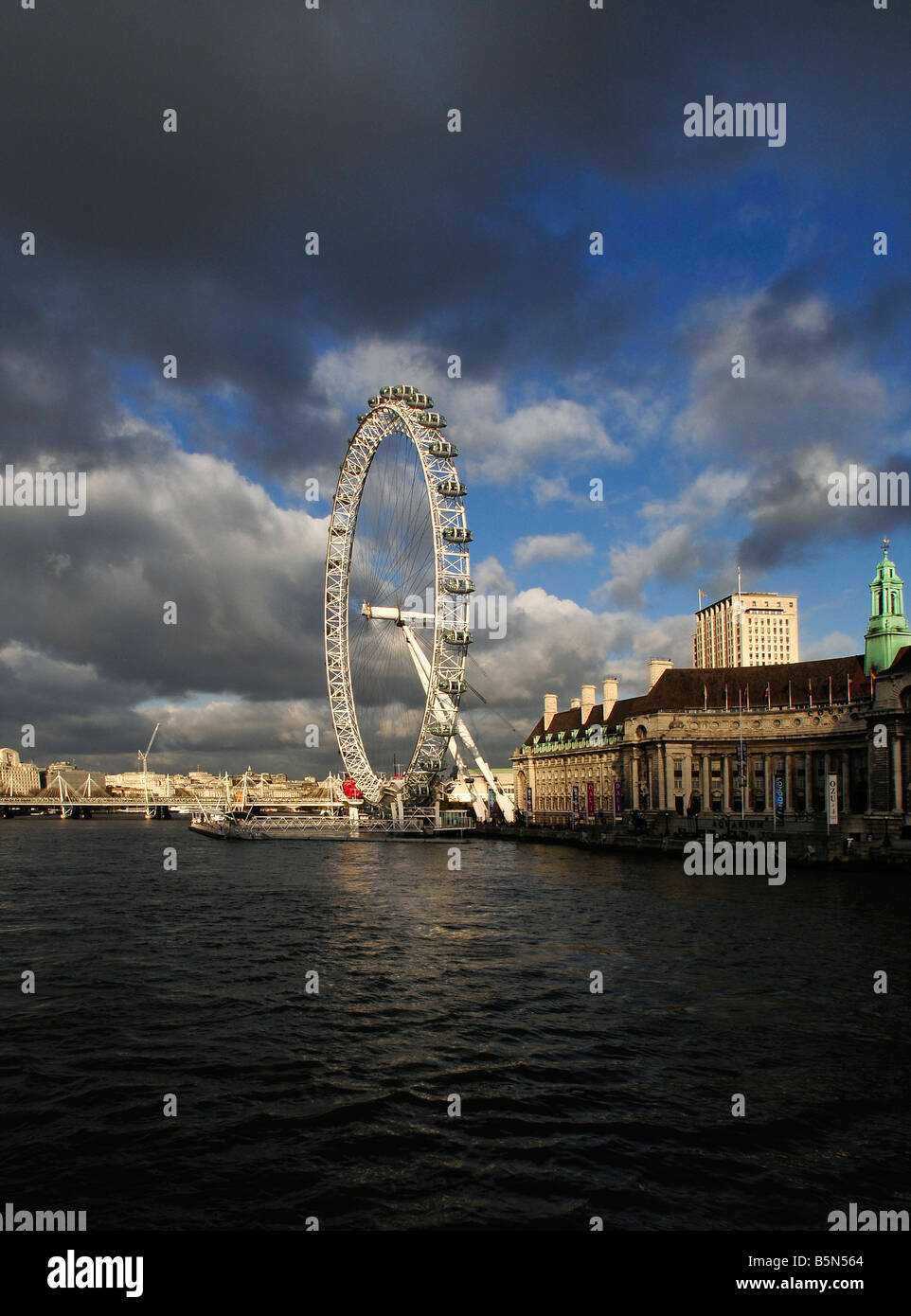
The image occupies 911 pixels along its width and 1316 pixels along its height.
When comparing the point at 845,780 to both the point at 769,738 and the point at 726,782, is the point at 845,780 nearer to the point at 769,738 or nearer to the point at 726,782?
the point at 769,738

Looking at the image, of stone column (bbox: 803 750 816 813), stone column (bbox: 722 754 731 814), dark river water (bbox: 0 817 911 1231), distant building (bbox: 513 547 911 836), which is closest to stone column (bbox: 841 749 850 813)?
distant building (bbox: 513 547 911 836)

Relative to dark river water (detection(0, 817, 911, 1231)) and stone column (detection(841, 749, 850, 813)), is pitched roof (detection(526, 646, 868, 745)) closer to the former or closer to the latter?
stone column (detection(841, 749, 850, 813))

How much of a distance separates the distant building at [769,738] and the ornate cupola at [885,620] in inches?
3.6

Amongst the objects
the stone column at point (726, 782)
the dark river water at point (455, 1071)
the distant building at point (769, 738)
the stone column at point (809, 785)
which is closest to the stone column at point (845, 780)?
the distant building at point (769, 738)

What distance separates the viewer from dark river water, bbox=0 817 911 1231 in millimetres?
11438

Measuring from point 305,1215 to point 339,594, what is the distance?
84385 millimetres

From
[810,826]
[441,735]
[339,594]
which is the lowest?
[810,826]

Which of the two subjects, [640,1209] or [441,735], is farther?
[441,735]

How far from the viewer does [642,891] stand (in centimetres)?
4612

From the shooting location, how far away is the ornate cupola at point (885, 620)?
85.9m

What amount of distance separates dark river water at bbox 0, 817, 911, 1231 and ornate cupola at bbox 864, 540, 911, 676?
57124 mm

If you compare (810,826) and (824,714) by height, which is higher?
(824,714)
